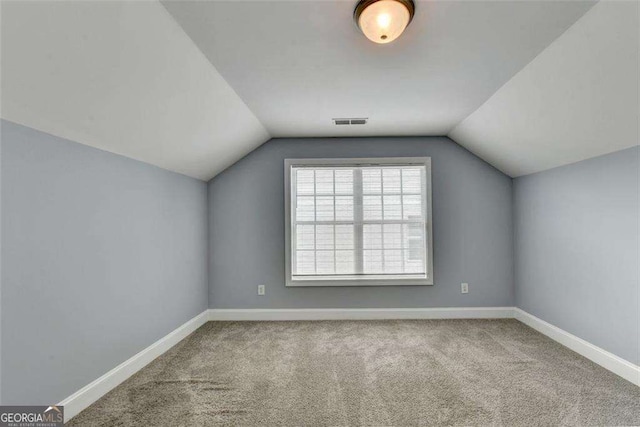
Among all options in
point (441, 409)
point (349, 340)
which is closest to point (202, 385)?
point (349, 340)

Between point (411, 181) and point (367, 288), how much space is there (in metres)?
1.53

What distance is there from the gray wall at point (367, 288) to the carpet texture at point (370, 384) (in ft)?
2.07

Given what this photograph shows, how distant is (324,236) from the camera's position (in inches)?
167

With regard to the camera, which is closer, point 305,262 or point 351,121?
point 351,121

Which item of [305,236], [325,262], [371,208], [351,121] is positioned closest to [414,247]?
[371,208]

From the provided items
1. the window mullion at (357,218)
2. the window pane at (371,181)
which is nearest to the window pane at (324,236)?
the window mullion at (357,218)

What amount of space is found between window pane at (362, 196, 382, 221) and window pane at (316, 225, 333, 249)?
50 cm

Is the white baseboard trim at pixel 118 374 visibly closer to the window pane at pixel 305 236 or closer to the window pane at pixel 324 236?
the window pane at pixel 305 236

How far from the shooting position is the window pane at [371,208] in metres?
4.22

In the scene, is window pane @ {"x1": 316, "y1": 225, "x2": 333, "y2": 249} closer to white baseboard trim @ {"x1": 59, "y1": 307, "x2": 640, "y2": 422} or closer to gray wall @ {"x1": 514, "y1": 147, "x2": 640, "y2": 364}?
white baseboard trim @ {"x1": 59, "y1": 307, "x2": 640, "y2": 422}

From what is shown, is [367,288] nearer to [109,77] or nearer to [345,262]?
[345,262]

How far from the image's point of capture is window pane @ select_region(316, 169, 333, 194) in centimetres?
423

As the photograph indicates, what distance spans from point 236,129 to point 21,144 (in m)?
1.83

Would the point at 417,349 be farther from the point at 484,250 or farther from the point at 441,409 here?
the point at 484,250
